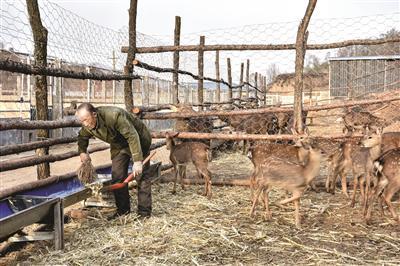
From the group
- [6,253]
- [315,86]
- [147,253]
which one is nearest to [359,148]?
[147,253]

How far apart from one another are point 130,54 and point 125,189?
2.80m

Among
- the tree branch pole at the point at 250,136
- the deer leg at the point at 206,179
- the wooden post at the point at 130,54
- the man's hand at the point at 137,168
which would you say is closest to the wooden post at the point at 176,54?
the wooden post at the point at 130,54

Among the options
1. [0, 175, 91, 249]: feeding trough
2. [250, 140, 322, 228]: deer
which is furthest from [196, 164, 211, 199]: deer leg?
[0, 175, 91, 249]: feeding trough

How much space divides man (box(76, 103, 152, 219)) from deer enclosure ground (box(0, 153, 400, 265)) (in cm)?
31

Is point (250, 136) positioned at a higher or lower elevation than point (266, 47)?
lower

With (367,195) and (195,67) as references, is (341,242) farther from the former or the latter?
(195,67)

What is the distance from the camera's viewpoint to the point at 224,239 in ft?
16.7

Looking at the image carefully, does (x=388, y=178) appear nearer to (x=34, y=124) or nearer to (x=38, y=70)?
(x=34, y=124)

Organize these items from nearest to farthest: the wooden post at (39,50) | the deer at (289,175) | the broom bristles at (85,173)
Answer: the broom bristles at (85,173) < the wooden post at (39,50) < the deer at (289,175)

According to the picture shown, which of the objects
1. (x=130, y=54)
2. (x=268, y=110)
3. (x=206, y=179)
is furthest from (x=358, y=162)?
(x=130, y=54)

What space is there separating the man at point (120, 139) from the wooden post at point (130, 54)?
70.9 inches

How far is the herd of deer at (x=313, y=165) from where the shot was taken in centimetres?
589

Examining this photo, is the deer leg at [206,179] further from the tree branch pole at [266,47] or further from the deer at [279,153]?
the tree branch pole at [266,47]

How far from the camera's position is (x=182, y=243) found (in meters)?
5.00
